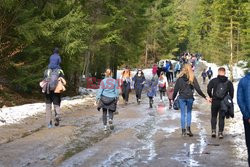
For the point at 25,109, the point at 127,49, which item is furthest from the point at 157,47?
the point at 25,109

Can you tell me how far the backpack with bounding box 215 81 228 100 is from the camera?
11297 millimetres

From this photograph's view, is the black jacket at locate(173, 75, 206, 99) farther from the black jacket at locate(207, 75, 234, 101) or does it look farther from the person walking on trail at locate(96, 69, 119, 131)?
the person walking on trail at locate(96, 69, 119, 131)

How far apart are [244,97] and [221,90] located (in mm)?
5167

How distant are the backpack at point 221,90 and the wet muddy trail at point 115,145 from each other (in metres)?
1.11

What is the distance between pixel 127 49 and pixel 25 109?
56.2ft

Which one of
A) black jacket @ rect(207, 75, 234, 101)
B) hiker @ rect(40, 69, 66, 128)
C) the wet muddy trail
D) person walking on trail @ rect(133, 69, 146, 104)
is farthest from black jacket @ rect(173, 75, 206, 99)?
person walking on trail @ rect(133, 69, 146, 104)

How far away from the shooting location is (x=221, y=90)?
11.3 meters

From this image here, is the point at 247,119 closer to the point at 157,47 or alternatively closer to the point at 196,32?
the point at 157,47

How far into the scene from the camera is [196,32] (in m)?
114

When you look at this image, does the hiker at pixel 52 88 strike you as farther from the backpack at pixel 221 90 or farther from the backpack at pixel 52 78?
the backpack at pixel 221 90

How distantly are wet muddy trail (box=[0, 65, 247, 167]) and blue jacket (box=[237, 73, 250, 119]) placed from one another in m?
2.04

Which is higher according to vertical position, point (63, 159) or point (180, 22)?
point (180, 22)

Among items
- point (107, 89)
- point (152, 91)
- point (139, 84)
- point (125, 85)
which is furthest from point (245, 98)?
point (125, 85)

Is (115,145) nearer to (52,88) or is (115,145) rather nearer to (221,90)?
(221,90)
